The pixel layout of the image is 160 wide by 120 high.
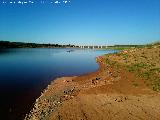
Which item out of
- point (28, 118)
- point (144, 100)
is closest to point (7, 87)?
point (28, 118)

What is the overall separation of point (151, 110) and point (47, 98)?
9074 millimetres

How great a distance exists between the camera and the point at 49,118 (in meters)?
15.5

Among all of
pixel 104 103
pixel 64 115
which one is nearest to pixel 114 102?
pixel 104 103

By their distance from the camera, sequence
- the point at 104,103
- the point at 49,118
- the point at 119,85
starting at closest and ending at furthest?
the point at 49,118 → the point at 104,103 → the point at 119,85

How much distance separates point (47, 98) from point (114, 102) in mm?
6216

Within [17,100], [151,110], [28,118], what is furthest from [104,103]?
[17,100]

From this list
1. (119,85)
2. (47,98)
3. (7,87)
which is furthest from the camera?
(7,87)

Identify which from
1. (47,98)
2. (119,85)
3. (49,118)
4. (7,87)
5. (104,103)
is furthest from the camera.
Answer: (7,87)

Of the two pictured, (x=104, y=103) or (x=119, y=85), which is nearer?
(x=104, y=103)

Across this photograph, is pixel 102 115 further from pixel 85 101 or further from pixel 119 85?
pixel 119 85

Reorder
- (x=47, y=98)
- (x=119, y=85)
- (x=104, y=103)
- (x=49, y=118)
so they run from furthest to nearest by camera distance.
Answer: (x=119, y=85) → (x=47, y=98) → (x=104, y=103) → (x=49, y=118)

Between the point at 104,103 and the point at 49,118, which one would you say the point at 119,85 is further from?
the point at 49,118

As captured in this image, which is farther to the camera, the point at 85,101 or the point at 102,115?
the point at 85,101

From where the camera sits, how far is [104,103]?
58.9 ft
